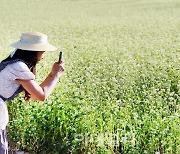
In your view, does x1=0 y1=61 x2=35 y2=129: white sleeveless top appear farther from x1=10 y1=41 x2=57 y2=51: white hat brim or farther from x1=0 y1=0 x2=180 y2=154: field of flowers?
x1=0 y1=0 x2=180 y2=154: field of flowers

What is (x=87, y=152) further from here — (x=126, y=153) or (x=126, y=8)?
(x=126, y=8)

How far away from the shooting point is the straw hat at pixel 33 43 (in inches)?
166

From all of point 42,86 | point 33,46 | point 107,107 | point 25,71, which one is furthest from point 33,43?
point 107,107

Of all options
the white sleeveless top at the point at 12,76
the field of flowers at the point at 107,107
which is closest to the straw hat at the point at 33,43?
the white sleeveless top at the point at 12,76

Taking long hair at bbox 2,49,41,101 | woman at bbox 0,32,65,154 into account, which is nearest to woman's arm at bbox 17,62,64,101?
woman at bbox 0,32,65,154

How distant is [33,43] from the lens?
428 centimetres

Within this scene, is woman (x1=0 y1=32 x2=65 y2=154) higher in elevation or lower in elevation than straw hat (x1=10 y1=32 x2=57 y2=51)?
lower

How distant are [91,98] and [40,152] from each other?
1260 millimetres

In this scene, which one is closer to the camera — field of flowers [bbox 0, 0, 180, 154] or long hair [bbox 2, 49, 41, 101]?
long hair [bbox 2, 49, 41, 101]

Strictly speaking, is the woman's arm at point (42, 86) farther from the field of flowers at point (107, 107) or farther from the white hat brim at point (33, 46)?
the field of flowers at point (107, 107)

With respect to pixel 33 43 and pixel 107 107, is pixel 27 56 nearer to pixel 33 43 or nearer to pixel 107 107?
pixel 33 43

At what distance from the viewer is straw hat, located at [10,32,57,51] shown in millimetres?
4211

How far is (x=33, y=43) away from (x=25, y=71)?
0.86 feet

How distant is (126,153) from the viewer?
5.28 m
